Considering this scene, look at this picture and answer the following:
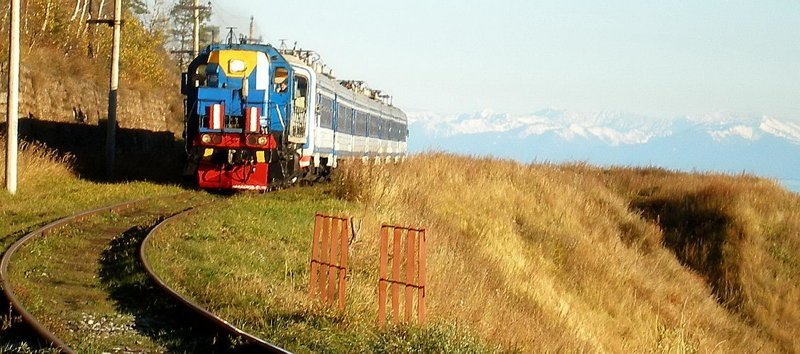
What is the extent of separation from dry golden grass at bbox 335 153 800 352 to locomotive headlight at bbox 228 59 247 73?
12.9ft

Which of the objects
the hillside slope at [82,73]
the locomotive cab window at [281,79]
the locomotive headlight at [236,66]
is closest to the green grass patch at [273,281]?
the locomotive cab window at [281,79]

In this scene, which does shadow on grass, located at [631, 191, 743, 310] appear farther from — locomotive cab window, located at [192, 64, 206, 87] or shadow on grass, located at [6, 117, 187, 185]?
shadow on grass, located at [6, 117, 187, 185]

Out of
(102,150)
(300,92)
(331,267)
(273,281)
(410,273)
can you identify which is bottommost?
(273,281)

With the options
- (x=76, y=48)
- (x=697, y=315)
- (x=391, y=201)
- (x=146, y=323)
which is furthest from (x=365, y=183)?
(x=76, y=48)

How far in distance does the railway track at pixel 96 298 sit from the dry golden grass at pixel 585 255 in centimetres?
256

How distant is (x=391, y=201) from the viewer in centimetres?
2039

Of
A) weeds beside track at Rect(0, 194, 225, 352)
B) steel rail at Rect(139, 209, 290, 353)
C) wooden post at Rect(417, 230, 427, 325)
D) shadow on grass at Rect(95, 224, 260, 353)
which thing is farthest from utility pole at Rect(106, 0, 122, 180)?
wooden post at Rect(417, 230, 427, 325)

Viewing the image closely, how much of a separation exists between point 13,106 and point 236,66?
5075 mm

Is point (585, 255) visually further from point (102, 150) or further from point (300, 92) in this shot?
point (102, 150)

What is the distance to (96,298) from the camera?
10469 millimetres

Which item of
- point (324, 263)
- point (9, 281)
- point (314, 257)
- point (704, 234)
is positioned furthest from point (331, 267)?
point (704, 234)

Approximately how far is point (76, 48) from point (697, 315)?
81.0 ft

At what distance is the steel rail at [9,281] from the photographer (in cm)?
805

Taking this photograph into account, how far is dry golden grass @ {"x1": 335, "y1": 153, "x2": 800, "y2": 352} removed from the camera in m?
15.6
